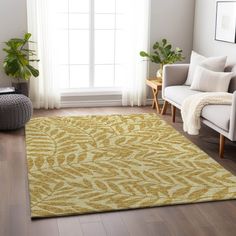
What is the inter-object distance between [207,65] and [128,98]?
150cm

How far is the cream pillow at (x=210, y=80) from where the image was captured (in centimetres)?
478

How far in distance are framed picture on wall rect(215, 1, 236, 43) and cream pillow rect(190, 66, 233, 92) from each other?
2.07ft

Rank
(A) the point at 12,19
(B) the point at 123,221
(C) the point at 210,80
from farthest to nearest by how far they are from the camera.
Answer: (A) the point at 12,19 < (C) the point at 210,80 < (B) the point at 123,221

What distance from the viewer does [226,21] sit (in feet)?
17.5

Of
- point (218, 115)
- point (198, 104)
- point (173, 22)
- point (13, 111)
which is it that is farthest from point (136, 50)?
point (218, 115)

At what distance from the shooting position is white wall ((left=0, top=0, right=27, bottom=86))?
5.62m

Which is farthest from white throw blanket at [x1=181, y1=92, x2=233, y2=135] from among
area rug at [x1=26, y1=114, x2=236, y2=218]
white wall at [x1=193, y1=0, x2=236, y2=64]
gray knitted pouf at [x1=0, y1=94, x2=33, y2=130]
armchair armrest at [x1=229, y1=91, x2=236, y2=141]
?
gray knitted pouf at [x1=0, y1=94, x2=33, y2=130]

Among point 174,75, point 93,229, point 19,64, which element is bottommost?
point 93,229

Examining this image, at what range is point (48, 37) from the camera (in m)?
5.73

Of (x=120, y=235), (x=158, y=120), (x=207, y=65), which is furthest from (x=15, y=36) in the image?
(x=120, y=235)

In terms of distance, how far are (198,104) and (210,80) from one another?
63 cm

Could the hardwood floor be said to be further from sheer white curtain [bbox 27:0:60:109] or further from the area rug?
sheer white curtain [bbox 27:0:60:109]

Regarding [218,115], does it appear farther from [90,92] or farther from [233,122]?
[90,92]

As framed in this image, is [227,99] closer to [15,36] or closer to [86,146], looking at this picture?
[86,146]
